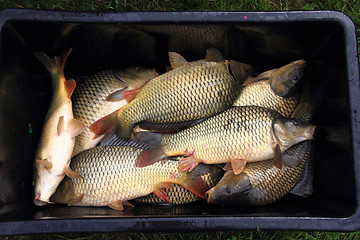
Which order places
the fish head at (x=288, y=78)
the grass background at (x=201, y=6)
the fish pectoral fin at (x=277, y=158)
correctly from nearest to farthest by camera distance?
the fish pectoral fin at (x=277, y=158)
the fish head at (x=288, y=78)
the grass background at (x=201, y=6)

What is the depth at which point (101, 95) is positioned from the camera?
4.79 feet

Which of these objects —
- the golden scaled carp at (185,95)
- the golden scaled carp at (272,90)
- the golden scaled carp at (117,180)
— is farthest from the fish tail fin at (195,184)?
the golden scaled carp at (272,90)

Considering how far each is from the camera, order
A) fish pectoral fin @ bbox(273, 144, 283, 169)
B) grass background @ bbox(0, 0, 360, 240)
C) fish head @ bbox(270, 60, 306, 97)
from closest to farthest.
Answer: fish pectoral fin @ bbox(273, 144, 283, 169)
fish head @ bbox(270, 60, 306, 97)
grass background @ bbox(0, 0, 360, 240)

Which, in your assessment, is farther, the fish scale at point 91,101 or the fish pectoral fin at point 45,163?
the fish scale at point 91,101

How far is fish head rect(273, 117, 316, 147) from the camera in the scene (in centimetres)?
131

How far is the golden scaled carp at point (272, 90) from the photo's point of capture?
55.6 inches

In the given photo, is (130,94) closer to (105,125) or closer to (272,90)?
(105,125)

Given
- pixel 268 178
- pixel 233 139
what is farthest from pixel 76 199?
pixel 268 178

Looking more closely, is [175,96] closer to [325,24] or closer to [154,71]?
[154,71]

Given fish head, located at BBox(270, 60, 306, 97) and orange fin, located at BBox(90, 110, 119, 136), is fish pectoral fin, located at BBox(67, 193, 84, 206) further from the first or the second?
fish head, located at BBox(270, 60, 306, 97)

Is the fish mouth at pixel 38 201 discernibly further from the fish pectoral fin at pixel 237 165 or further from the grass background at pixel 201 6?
the fish pectoral fin at pixel 237 165

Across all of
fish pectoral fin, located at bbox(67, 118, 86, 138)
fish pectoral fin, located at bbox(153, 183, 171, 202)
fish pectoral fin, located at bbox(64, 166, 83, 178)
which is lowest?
fish pectoral fin, located at bbox(153, 183, 171, 202)

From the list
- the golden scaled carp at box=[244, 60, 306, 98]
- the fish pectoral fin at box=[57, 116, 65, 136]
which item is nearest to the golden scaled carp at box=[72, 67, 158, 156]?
the fish pectoral fin at box=[57, 116, 65, 136]

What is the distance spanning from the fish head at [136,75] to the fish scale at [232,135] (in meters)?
0.34
